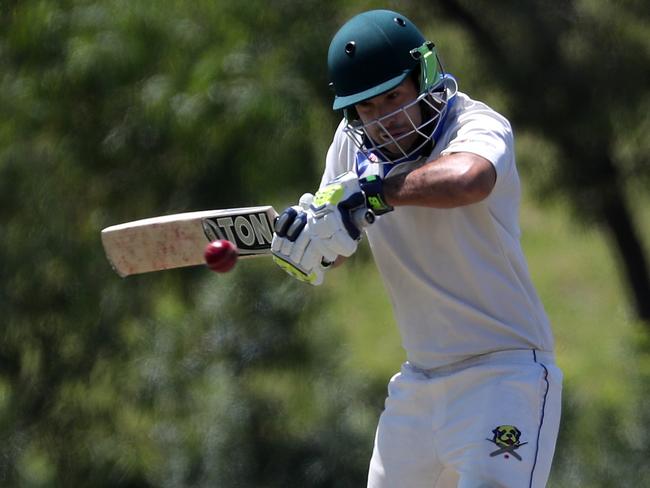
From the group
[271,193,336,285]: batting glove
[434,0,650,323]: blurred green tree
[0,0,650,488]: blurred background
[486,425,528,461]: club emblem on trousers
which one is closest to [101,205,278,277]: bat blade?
[271,193,336,285]: batting glove

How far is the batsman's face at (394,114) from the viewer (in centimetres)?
299

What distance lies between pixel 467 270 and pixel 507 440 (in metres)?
0.38

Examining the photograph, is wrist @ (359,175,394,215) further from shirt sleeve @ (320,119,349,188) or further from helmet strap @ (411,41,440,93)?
shirt sleeve @ (320,119,349,188)

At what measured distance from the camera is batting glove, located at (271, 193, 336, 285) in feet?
9.43

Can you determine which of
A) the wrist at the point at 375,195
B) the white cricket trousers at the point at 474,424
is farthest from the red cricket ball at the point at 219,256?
the white cricket trousers at the point at 474,424

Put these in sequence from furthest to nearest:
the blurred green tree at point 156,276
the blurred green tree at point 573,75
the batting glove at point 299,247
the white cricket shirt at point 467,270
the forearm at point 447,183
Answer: the blurred green tree at point 573,75
the blurred green tree at point 156,276
the white cricket shirt at point 467,270
the batting glove at point 299,247
the forearm at point 447,183

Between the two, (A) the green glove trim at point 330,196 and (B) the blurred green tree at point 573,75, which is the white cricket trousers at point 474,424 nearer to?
(A) the green glove trim at point 330,196

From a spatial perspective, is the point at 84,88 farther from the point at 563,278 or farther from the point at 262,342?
the point at 563,278

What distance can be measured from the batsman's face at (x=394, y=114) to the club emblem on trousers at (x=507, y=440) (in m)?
0.67

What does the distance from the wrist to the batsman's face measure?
0.17 meters

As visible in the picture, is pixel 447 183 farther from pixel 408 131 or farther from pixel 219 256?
pixel 219 256

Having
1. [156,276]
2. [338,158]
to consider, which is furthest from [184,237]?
[156,276]

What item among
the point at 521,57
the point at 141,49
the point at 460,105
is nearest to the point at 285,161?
the point at 141,49

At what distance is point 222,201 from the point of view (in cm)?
526
